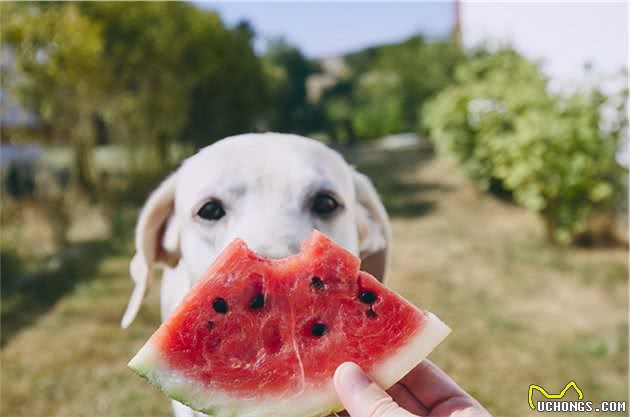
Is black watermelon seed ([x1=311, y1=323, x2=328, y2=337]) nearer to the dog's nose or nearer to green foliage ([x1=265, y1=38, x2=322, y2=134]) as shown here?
the dog's nose

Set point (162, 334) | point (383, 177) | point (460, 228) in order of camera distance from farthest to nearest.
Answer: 1. point (383, 177)
2. point (460, 228)
3. point (162, 334)

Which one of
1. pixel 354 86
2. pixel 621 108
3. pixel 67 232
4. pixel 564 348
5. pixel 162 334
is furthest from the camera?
pixel 354 86

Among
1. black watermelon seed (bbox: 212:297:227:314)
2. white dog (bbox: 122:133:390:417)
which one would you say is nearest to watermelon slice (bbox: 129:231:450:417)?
black watermelon seed (bbox: 212:297:227:314)

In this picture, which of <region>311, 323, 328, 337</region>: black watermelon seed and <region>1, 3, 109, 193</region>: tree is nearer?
<region>311, 323, 328, 337</region>: black watermelon seed

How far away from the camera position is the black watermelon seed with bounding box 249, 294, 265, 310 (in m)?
1.53

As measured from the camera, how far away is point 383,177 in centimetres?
1521

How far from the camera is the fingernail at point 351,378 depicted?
1514 millimetres

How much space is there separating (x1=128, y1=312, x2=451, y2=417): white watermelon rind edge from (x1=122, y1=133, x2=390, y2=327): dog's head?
17.5 inches

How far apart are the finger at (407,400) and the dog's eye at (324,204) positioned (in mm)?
645

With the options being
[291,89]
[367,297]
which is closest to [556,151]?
[367,297]

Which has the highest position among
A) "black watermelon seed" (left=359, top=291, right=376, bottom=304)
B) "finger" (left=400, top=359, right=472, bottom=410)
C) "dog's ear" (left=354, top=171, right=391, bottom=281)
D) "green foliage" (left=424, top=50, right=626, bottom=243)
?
"black watermelon seed" (left=359, top=291, right=376, bottom=304)

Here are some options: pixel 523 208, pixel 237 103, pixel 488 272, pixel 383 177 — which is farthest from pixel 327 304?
pixel 237 103

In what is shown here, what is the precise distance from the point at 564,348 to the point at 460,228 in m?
4.21

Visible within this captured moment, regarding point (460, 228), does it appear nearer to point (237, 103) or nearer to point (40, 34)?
point (40, 34)
